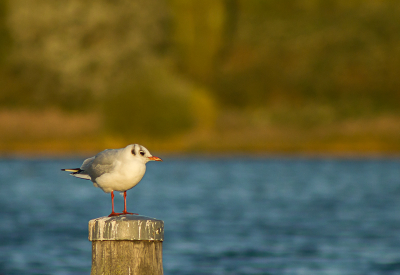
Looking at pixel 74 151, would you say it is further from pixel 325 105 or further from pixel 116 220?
pixel 116 220

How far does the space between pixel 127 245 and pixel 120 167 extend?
2.76ft

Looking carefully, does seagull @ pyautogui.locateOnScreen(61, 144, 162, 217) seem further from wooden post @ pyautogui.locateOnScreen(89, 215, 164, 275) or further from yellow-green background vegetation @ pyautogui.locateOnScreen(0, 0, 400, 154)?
yellow-green background vegetation @ pyautogui.locateOnScreen(0, 0, 400, 154)

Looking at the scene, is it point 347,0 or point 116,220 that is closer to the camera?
point 116,220

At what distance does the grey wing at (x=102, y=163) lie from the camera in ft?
26.3

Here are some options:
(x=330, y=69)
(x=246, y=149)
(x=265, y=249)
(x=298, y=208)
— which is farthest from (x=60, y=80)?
(x=265, y=249)


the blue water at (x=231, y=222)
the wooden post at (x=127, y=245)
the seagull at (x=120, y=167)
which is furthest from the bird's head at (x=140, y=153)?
the blue water at (x=231, y=222)

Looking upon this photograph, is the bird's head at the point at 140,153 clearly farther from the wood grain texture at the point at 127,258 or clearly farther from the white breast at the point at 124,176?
the wood grain texture at the point at 127,258

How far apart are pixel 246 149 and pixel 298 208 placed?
23786mm

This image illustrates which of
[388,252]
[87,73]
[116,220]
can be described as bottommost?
[116,220]

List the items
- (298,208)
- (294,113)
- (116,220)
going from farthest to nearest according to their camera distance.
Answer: (294,113), (298,208), (116,220)

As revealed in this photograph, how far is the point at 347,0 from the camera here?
7638 centimetres

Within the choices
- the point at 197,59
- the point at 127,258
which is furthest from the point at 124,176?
the point at 197,59

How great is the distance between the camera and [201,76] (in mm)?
66438

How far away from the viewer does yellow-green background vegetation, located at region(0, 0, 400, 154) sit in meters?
49.5
